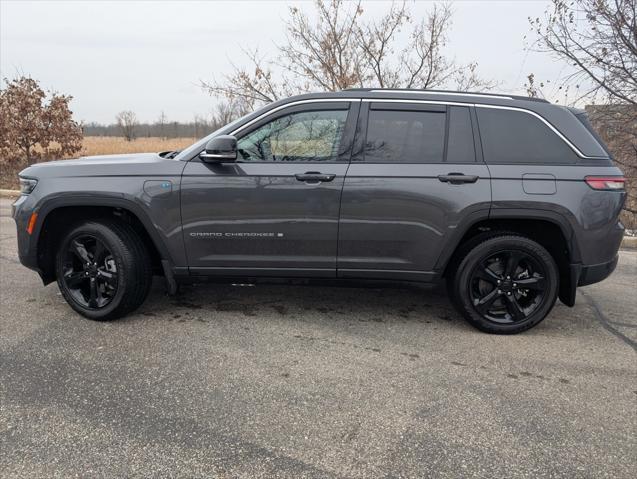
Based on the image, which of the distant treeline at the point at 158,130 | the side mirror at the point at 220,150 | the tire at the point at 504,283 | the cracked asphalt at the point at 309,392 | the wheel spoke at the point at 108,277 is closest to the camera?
the cracked asphalt at the point at 309,392

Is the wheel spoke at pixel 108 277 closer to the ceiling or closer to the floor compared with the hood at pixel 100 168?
closer to the floor

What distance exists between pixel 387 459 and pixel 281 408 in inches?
26.5

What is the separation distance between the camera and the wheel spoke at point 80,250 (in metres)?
3.80

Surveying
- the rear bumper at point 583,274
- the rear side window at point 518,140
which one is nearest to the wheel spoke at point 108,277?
the rear side window at point 518,140

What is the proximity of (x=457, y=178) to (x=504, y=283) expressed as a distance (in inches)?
36.2

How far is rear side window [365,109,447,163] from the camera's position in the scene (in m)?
A: 3.59

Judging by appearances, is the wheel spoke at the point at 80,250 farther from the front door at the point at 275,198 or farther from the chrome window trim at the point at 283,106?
the chrome window trim at the point at 283,106

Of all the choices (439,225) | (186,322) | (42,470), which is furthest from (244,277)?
(42,470)

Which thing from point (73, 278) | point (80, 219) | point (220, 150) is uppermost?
point (220, 150)

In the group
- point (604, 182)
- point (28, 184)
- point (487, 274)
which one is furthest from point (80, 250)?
point (604, 182)

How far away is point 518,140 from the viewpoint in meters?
3.55

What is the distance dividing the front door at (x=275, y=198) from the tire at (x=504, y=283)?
1.06m

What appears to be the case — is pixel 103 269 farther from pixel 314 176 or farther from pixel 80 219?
pixel 314 176

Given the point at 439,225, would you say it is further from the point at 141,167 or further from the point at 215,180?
the point at 141,167
